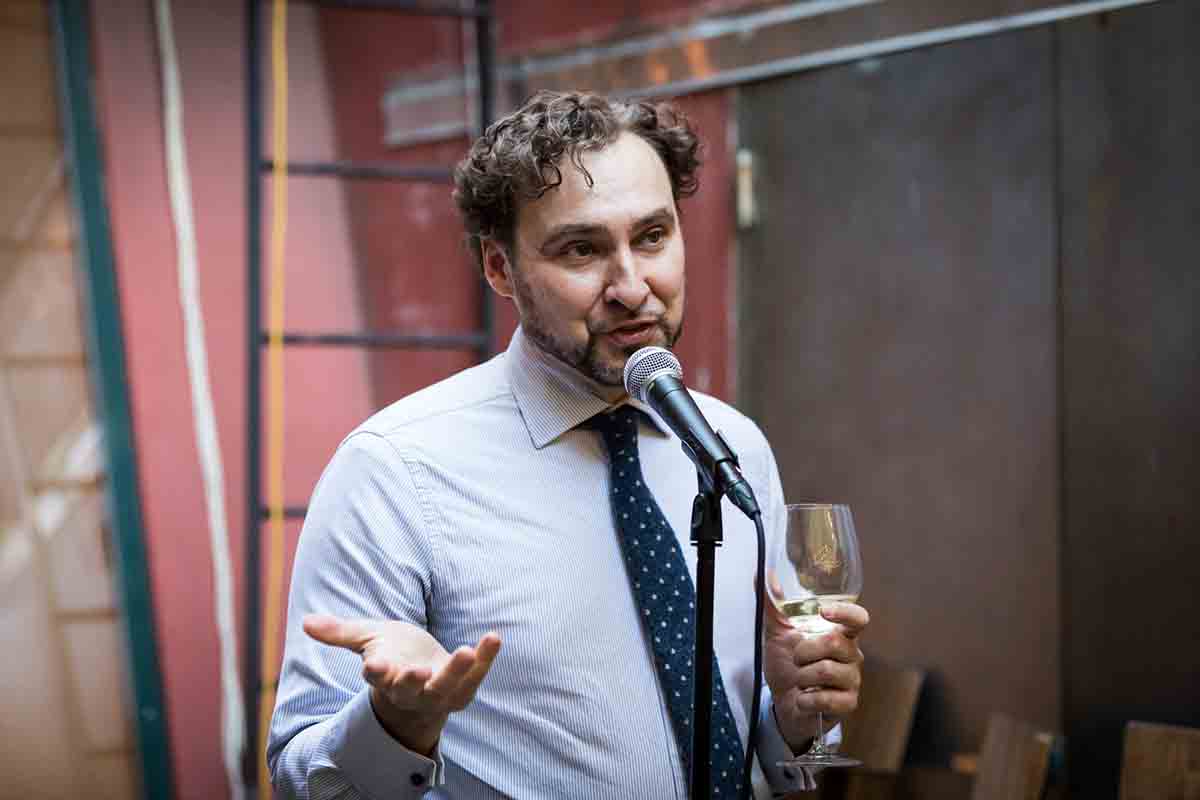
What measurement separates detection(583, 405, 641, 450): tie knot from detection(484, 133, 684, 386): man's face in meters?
0.11

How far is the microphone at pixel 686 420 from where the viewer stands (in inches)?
51.1

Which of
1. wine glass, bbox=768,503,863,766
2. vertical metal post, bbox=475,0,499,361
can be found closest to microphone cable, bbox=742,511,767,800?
→ wine glass, bbox=768,503,863,766

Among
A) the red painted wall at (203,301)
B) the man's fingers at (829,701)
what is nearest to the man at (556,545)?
the man's fingers at (829,701)

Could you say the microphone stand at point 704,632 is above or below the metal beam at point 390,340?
below

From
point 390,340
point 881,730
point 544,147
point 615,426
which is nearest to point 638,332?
point 615,426

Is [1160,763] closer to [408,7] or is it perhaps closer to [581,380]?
[581,380]

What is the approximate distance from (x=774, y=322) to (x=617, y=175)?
1.46m

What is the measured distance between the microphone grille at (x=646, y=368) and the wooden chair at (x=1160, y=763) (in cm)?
137

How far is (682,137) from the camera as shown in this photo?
5.94 ft

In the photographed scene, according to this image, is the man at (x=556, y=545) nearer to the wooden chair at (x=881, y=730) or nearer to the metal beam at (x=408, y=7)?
the wooden chair at (x=881, y=730)

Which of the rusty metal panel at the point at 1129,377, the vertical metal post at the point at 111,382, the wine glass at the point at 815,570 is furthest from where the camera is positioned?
Answer: the vertical metal post at the point at 111,382

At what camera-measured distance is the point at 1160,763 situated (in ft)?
7.44

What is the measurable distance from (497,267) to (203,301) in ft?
7.19

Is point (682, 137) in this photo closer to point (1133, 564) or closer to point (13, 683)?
point (1133, 564)
